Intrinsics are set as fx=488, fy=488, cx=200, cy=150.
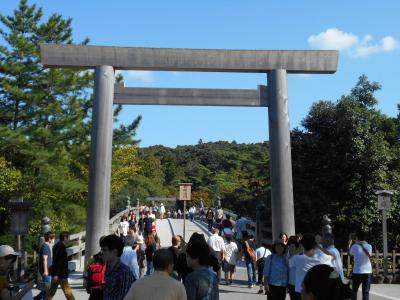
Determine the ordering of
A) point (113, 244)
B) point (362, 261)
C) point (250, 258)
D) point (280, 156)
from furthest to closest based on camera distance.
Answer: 1. point (250, 258)
2. point (280, 156)
3. point (362, 261)
4. point (113, 244)

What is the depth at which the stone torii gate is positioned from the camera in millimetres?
11281

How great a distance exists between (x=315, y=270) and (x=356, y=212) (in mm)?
16051

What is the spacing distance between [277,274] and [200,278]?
3196 mm

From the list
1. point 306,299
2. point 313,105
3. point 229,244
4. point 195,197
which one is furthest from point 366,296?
point 195,197

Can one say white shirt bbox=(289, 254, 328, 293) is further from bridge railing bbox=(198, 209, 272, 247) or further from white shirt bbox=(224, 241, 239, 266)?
bridge railing bbox=(198, 209, 272, 247)

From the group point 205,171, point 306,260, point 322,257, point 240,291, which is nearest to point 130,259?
point 306,260

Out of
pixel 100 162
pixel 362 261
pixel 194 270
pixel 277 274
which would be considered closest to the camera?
pixel 194 270

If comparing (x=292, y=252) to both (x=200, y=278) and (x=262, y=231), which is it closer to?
(x=200, y=278)

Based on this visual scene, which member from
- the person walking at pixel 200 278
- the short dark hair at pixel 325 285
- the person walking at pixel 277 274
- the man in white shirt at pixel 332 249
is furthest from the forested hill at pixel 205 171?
the short dark hair at pixel 325 285

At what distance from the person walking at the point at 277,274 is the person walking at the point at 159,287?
3.65 m

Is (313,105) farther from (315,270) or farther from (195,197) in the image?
(195,197)

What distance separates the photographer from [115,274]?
4.59 metres

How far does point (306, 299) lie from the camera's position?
234 cm

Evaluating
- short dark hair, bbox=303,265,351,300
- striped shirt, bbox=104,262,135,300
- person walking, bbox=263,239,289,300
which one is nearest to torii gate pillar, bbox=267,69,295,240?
person walking, bbox=263,239,289,300
